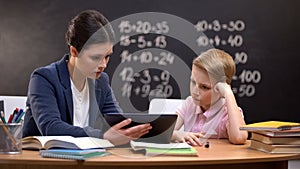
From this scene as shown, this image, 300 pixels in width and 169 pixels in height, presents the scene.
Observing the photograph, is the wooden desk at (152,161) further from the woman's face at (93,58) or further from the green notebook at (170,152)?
the woman's face at (93,58)

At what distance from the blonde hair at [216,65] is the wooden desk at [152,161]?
0.61 m

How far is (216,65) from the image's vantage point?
2.09 m

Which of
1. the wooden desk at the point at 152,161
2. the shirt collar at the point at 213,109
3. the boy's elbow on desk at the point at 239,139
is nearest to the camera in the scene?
the wooden desk at the point at 152,161

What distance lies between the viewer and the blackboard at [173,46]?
2.96m

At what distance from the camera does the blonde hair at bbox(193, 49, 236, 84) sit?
2.06 meters

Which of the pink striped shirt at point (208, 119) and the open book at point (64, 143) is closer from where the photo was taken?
the open book at point (64, 143)

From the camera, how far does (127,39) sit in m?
2.97

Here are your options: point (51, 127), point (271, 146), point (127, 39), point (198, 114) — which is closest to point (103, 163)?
point (51, 127)

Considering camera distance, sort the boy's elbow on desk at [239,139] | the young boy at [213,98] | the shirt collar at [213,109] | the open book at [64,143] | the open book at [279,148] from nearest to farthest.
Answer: the open book at [64,143]
the open book at [279,148]
the boy's elbow on desk at [239,139]
the young boy at [213,98]
the shirt collar at [213,109]

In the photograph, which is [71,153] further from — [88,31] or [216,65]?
[216,65]

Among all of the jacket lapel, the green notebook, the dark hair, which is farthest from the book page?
the dark hair

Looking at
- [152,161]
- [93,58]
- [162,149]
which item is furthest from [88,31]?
[152,161]

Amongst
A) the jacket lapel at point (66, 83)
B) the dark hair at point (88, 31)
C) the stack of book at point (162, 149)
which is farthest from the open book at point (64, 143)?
the dark hair at point (88, 31)

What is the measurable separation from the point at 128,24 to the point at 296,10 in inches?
43.2
